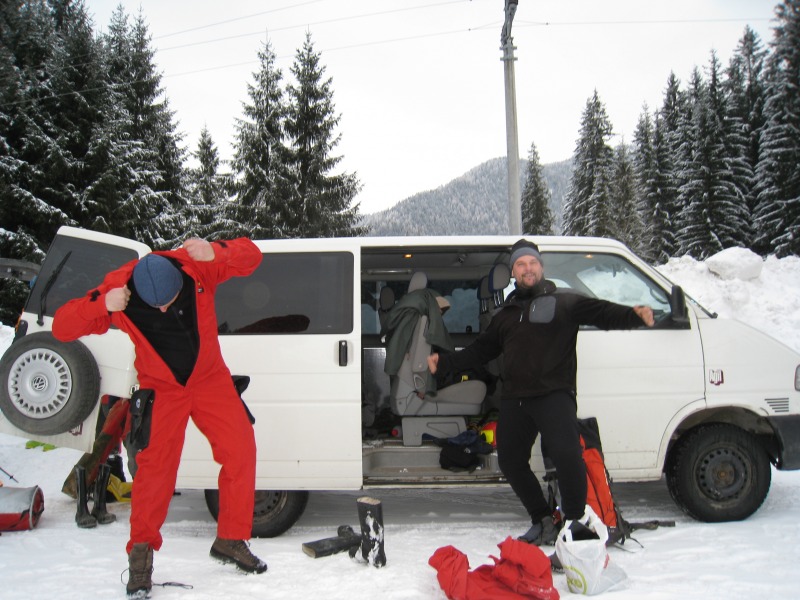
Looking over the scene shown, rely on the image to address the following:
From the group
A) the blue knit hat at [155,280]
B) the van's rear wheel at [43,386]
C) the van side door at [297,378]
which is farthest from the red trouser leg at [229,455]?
the van's rear wheel at [43,386]

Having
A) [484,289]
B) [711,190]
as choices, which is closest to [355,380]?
[484,289]

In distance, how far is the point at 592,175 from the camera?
44812 mm

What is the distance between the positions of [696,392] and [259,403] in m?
3.03

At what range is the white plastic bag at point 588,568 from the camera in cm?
320

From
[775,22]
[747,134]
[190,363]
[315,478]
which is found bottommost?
[315,478]

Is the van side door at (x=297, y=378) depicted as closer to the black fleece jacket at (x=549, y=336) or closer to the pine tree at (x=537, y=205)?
the black fleece jacket at (x=549, y=336)

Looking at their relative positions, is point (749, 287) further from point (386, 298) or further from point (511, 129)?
point (386, 298)

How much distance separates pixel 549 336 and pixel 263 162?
21.7 metres

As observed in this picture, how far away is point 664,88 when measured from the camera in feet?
151

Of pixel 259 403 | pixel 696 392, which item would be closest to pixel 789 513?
pixel 696 392

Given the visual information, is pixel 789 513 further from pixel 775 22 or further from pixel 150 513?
pixel 775 22

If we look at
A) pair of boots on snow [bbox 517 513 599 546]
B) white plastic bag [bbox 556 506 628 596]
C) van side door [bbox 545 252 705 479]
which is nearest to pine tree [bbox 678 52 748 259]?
van side door [bbox 545 252 705 479]

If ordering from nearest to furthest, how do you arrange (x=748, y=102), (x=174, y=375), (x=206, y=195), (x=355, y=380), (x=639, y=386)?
(x=174, y=375) < (x=355, y=380) < (x=639, y=386) < (x=206, y=195) < (x=748, y=102)

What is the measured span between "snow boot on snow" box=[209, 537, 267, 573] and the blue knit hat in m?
1.39
